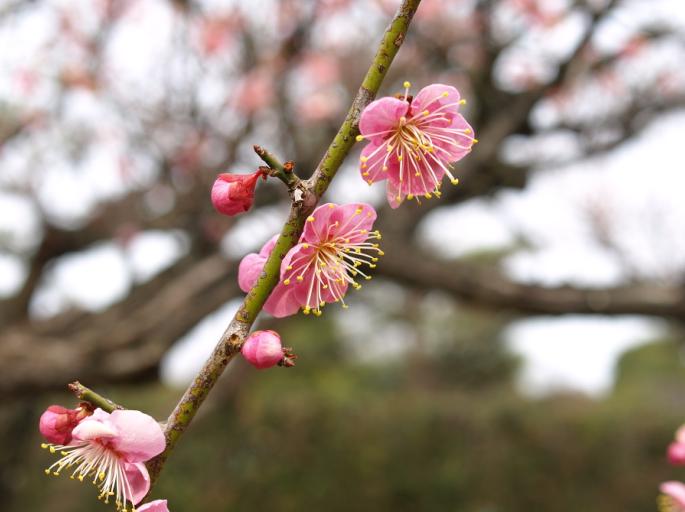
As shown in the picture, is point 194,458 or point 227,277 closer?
point 227,277

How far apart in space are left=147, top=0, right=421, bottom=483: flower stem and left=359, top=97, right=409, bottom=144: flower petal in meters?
0.02

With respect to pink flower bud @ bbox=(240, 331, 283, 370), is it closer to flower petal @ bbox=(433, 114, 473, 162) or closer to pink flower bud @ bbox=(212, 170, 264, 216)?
pink flower bud @ bbox=(212, 170, 264, 216)

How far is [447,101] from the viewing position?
3.16 ft

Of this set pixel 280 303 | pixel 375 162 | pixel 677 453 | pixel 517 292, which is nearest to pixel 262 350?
pixel 280 303

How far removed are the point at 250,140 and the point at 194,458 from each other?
3325 millimetres

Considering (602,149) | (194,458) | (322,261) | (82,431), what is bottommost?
(82,431)

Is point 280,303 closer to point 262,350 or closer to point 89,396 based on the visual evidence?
point 262,350

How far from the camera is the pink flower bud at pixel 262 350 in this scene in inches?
31.6

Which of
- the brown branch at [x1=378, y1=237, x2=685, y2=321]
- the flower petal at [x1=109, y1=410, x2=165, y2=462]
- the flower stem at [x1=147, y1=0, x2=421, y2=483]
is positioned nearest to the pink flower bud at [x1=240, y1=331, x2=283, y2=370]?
the flower stem at [x1=147, y1=0, x2=421, y2=483]

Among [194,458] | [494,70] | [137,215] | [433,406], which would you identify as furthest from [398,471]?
[494,70]

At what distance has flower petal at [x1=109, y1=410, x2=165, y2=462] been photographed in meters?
0.75

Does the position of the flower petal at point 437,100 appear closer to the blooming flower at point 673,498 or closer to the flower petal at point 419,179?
the flower petal at point 419,179

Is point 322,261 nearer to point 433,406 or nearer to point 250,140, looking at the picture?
point 250,140

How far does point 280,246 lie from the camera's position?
784 mm
